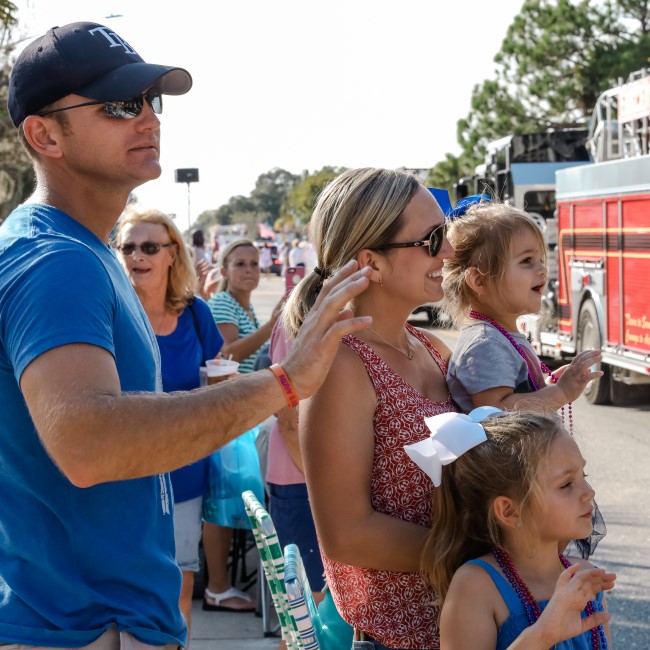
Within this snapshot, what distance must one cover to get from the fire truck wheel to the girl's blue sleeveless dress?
9.88 meters

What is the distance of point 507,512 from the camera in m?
2.36

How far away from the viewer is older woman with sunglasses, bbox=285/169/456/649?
93.7 inches

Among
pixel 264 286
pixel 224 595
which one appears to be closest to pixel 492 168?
pixel 224 595

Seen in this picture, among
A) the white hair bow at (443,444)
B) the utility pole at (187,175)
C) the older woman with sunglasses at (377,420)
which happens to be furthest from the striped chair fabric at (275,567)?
the utility pole at (187,175)

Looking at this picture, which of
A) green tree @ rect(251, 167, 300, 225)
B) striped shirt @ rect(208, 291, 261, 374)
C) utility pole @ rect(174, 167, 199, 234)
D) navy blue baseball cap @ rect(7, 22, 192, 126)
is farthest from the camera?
green tree @ rect(251, 167, 300, 225)

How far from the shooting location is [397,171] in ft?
8.50

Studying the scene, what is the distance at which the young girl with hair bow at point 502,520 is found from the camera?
2256 mm

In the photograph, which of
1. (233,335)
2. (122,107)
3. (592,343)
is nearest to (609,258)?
(592,343)

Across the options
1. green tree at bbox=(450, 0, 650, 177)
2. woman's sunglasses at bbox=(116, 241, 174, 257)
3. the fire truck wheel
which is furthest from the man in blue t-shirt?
green tree at bbox=(450, 0, 650, 177)

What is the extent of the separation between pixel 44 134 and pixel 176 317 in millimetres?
2721

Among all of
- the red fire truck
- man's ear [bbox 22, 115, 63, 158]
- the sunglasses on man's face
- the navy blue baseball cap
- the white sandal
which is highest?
the navy blue baseball cap

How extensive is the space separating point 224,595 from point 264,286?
39.6m

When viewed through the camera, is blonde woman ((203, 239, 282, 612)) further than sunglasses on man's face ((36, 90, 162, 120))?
Yes

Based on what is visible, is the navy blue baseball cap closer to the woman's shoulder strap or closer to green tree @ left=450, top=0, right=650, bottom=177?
the woman's shoulder strap
